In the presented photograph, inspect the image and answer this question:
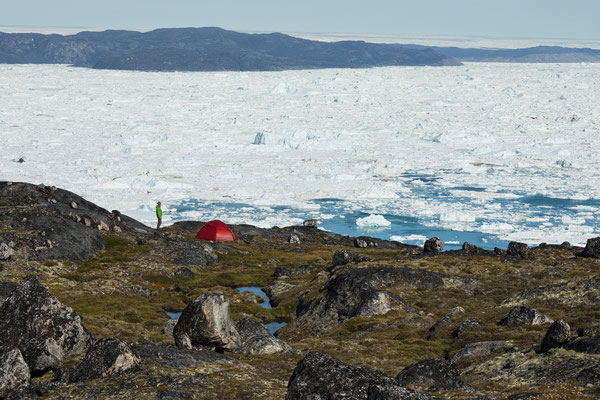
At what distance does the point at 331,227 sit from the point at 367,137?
5578cm

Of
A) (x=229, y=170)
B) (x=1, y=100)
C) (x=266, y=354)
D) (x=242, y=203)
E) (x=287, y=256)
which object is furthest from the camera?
(x=1, y=100)

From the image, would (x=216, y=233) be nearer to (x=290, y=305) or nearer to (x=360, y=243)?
(x=360, y=243)

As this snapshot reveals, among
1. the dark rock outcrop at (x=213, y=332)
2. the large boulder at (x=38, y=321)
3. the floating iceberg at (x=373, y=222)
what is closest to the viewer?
the large boulder at (x=38, y=321)

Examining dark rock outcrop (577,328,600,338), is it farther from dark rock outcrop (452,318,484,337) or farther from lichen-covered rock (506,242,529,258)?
lichen-covered rock (506,242,529,258)

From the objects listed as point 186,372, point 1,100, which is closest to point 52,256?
point 186,372

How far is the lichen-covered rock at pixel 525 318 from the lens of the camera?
3034 centimetres

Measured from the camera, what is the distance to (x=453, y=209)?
8225 cm

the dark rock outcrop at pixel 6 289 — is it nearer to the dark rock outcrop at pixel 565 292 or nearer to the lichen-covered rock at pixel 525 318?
the lichen-covered rock at pixel 525 318

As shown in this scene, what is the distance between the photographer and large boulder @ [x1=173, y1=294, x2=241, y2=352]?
23.9 m

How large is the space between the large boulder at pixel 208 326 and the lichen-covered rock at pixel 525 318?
14.3 metres

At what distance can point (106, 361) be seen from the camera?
18562 mm

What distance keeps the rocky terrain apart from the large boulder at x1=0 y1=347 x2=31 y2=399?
0.13ft

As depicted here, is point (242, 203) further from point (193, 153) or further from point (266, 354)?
point (266, 354)

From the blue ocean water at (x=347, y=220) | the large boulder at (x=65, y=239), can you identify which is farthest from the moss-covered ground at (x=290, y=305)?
the blue ocean water at (x=347, y=220)
